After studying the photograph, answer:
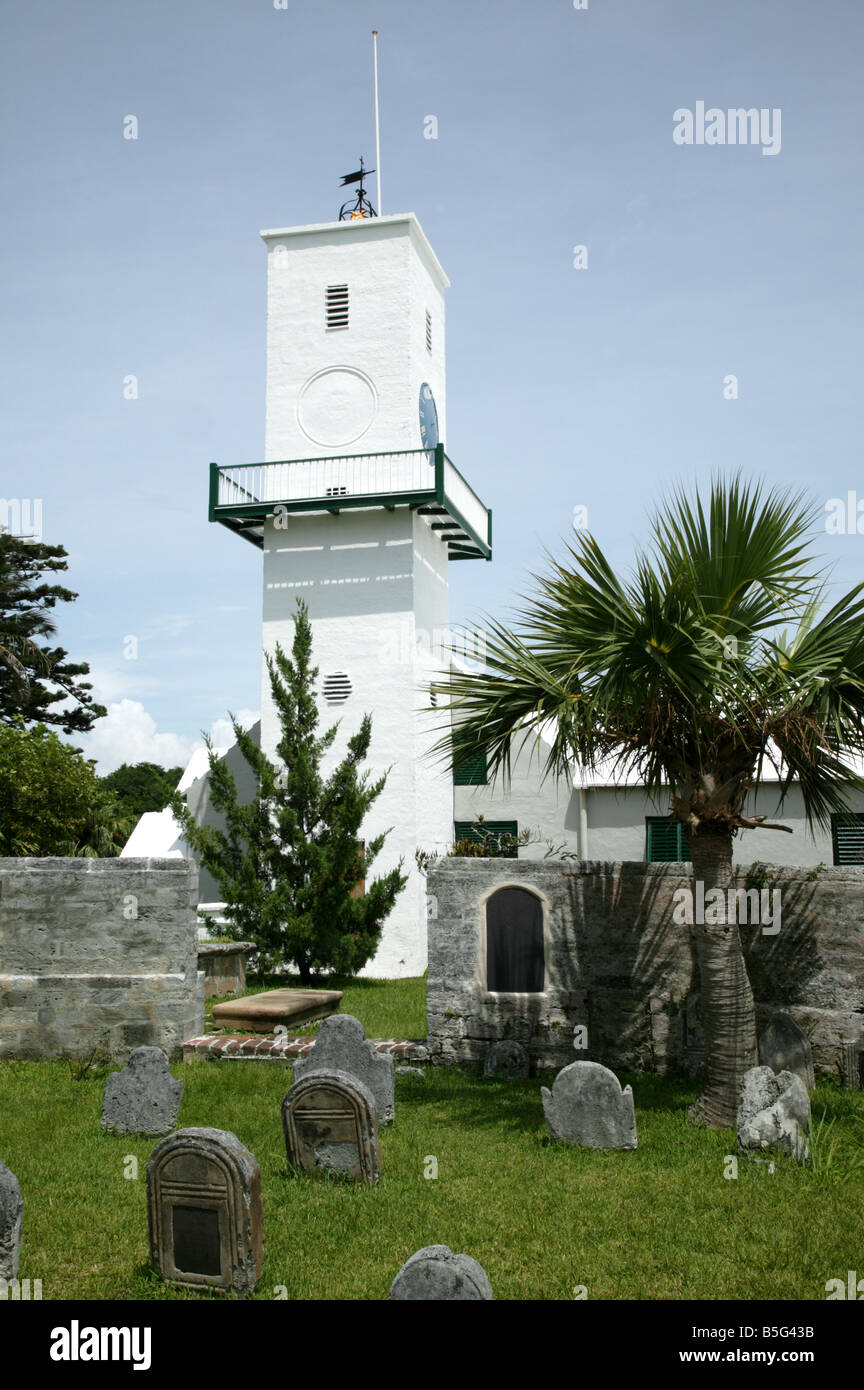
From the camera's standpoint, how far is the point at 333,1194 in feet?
23.0

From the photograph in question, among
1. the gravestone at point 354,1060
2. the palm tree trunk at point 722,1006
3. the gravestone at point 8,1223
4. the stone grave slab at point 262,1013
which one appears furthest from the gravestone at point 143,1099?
the palm tree trunk at point 722,1006

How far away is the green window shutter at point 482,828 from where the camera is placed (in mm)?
20516

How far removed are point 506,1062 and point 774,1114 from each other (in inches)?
144

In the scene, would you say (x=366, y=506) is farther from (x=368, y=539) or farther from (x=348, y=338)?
(x=348, y=338)

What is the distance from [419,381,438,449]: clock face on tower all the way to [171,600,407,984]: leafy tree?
5340mm

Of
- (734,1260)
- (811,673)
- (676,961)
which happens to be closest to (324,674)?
(676,961)

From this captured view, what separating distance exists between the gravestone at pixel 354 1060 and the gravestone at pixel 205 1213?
11.1 ft

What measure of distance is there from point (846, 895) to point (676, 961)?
173 centimetres

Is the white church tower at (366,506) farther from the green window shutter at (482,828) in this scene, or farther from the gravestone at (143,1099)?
the gravestone at (143,1099)

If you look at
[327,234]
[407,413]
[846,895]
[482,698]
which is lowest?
[846,895]

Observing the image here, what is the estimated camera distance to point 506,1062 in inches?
423

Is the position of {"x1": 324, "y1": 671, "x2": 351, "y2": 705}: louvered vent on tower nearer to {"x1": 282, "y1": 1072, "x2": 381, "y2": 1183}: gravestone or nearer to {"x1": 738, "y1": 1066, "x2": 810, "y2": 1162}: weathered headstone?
{"x1": 282, "y1": 1072, "x2": 381, "y2": 1183}: gravestone

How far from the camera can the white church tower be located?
1917cm
